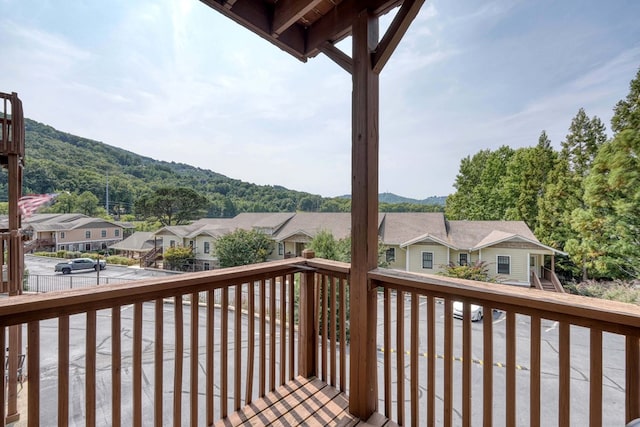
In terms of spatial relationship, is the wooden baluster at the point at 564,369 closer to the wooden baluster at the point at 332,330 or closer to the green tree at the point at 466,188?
the green tree at the point at 466,188

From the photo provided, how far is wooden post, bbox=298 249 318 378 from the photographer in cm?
201

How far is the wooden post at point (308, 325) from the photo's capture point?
201cm

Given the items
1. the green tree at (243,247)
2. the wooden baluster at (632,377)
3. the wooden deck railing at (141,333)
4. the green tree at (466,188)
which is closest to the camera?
the wooden baluster at (632,377)

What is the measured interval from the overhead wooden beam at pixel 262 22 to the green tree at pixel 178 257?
189 centimetres

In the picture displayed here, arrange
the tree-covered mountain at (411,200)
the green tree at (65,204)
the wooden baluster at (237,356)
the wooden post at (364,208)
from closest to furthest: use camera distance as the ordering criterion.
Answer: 1. the wooden post at (364,208)
2. the wooden baluster at (237,356)
3. the tree-covered mountain at (411,200)
4. the green tree at (65,204)

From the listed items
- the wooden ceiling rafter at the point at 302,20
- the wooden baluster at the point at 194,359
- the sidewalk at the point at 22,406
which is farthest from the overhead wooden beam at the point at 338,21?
the sidewalk at the point at 22,406

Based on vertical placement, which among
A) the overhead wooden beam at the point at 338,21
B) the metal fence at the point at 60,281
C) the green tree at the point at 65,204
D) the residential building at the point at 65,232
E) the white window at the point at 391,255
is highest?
the overhead wooden beam at the point at 338,21

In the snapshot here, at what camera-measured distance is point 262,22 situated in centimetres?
181

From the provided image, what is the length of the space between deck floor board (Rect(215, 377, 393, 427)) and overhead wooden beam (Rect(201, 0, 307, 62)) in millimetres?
2378

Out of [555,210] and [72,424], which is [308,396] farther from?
[72,424]

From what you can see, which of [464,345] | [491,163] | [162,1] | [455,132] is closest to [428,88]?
[455,132]

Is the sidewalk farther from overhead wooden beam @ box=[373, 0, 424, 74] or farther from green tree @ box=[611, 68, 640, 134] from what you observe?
green tree @ box=[611, 68, 640, 134]

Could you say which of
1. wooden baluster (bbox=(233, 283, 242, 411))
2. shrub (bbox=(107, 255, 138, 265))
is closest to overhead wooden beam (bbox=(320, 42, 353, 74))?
wooden baluster (bbox=(233, 283, 242, 411))

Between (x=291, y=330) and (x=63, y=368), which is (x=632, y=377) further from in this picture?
(x=63, y=368)
